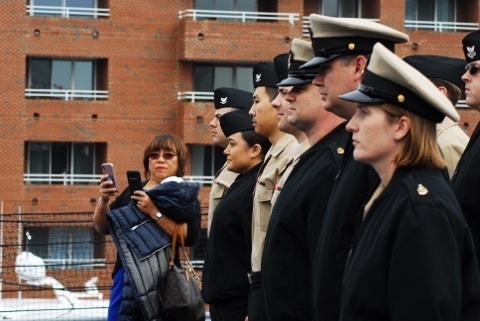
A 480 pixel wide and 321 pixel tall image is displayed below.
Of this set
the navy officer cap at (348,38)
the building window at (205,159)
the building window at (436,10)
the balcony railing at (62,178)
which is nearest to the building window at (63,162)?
the balcony railing at (62,178)

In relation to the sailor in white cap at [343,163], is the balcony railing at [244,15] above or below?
above

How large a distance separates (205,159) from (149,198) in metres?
35.4

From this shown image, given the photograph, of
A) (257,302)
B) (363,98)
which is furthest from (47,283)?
(363,98)

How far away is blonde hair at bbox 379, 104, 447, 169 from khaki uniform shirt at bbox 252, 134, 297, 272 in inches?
117

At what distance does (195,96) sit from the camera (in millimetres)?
44625

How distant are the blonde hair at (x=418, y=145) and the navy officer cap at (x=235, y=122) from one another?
13.8 feet

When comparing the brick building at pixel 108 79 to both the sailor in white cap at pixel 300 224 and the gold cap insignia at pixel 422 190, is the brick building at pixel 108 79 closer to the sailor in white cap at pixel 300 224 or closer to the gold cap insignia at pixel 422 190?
the sailor in white cap at pixel 300 224

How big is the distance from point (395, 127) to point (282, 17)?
3986cm

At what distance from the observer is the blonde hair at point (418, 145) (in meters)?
5.34

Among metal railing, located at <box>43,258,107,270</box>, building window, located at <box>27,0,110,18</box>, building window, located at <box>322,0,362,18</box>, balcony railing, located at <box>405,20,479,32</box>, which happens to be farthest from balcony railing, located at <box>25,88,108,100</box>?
metal railing, located at <box>43,258,107,270</box>

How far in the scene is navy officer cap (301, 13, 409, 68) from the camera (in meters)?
6.43

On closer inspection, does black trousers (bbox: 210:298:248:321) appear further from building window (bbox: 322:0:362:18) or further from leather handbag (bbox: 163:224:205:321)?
building window (bbox: 322:0:362:18)

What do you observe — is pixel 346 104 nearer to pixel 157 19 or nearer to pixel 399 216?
pixel 399 216

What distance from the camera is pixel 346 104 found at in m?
6.34
